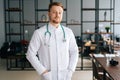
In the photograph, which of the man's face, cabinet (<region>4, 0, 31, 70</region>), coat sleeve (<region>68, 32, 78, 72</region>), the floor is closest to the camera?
the man's face

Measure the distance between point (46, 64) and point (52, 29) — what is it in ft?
1.02

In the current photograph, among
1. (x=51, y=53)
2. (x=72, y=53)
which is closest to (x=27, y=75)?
(x=72, y=53)

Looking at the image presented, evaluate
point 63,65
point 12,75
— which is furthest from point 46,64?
point 12,75

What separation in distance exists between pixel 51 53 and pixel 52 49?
0.12ft

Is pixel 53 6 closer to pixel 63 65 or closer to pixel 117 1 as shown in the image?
pixel 63 65

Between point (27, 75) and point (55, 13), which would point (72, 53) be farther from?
point (27, 75)

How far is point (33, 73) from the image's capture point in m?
6.41

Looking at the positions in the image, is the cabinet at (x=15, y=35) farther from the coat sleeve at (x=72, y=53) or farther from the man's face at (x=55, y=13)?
the man's face at (x=55, y=13)

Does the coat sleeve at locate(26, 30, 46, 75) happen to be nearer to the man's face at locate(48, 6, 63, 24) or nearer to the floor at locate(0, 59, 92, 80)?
the man's face at locate(48, 6, 63, 24)

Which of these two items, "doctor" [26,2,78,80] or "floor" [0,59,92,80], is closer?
"doctor" [26,2,78,80]

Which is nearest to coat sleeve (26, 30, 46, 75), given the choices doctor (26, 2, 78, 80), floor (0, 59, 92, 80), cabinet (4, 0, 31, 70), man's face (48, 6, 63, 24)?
doctor (26, 2, 78, 80)

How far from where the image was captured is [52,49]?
2.04m

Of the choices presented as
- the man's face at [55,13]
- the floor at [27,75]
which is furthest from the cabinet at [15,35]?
the man's face at [55,13]

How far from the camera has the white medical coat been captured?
204 cm
